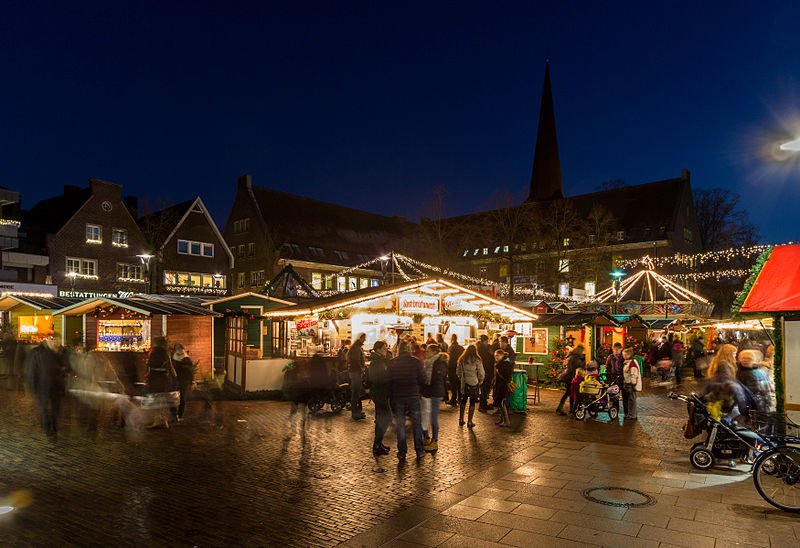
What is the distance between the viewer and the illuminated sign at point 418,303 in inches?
694

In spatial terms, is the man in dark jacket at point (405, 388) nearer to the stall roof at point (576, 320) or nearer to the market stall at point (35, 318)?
the stall roof at point (576, 320)

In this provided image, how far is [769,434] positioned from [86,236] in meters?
39.4

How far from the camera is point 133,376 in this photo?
11453mm

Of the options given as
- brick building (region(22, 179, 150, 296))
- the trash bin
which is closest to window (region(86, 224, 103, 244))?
brick building (region(22, 179, 150, 296))

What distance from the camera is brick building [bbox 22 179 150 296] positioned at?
120ft

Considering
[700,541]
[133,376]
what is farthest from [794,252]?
[133,376]

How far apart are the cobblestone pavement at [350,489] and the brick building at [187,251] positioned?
104 ft

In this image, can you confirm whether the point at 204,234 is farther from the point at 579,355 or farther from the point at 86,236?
the point at 579,355

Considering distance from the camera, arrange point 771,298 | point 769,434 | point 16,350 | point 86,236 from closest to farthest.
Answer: point 769,434 → point 771,298 → point 16,350 → point 86,236

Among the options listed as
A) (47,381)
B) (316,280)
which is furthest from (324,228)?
(47,381)

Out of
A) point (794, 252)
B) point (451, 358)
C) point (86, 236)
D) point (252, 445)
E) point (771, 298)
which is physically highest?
point (86, 236)

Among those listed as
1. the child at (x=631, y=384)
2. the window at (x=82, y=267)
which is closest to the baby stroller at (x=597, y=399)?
the child at (x=631, y=384)

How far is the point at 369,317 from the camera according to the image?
17859 mm

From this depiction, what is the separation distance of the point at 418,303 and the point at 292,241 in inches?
1302
